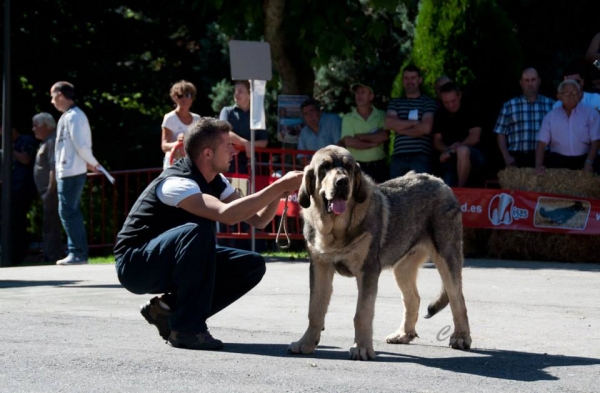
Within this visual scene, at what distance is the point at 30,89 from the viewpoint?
77.7ft

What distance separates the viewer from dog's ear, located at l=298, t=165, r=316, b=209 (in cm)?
738

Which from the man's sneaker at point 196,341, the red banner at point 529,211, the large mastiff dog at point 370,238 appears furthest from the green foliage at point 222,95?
the man's sneaker at point 196,341

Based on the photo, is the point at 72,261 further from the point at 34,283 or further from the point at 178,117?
the point at 34,283

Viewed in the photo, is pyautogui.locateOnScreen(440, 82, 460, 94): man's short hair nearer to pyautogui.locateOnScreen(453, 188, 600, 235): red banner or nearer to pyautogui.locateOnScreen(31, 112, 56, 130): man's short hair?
pyautogui.locateOnScreen(453, 188, 600, 235): red banner

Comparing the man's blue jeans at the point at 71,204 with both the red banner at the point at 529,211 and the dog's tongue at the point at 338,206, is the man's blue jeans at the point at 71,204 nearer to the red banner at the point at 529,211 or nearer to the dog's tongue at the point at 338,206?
the red banner at the point at 529,211

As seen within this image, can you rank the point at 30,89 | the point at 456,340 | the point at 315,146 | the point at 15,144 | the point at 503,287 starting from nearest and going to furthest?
the point at 456,340 → the point at 503,287 → the point at 315,146 → the point at 15,144 → the point at 30,89

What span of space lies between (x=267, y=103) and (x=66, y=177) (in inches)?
418

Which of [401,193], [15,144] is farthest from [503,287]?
[15,144]

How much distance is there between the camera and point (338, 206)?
284 inches

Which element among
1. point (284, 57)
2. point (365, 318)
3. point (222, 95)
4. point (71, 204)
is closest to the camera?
point (365, 318)

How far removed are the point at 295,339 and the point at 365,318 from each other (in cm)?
114

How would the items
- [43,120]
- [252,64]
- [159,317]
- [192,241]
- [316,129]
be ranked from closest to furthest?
1. [192,241]
2. [159,317]
3. [252,64]
4. [316,129]
5. [43,120]

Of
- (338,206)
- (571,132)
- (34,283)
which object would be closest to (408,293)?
(338,206)

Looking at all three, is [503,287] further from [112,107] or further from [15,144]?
[112,107]
